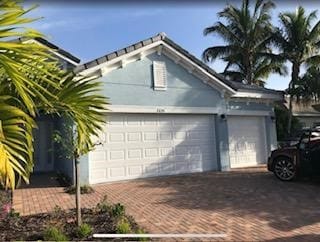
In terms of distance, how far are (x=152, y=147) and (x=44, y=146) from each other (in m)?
5.68

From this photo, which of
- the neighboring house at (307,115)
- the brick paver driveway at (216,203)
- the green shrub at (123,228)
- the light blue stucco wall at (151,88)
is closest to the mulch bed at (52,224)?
the green shrub at (123,228)

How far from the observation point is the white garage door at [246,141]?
16625mm

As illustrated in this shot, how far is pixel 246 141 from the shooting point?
17.2 metres

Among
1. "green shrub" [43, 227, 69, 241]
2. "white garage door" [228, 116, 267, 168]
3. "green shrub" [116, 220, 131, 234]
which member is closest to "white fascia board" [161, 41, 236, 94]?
"white garage door" [228, 116, 267, 168]

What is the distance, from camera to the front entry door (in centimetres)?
1689

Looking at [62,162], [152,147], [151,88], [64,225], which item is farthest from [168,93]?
[64,225]

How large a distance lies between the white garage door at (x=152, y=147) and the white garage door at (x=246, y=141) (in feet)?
4.50

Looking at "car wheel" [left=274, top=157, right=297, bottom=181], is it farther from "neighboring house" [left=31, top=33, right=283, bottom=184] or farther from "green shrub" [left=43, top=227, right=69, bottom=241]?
"green shrub" [left=43, top=227, right=69, bottom=241]

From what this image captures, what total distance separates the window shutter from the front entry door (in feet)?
18.4

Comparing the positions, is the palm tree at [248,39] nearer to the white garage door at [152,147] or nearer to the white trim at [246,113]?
the white trim at [246,113]

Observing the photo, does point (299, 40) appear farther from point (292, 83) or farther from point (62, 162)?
point (62, 162)

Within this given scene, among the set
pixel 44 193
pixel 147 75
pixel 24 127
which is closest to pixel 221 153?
pixel 147 75

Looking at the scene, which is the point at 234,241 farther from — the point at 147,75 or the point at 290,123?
the point at 290,123

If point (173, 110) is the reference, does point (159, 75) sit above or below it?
above
